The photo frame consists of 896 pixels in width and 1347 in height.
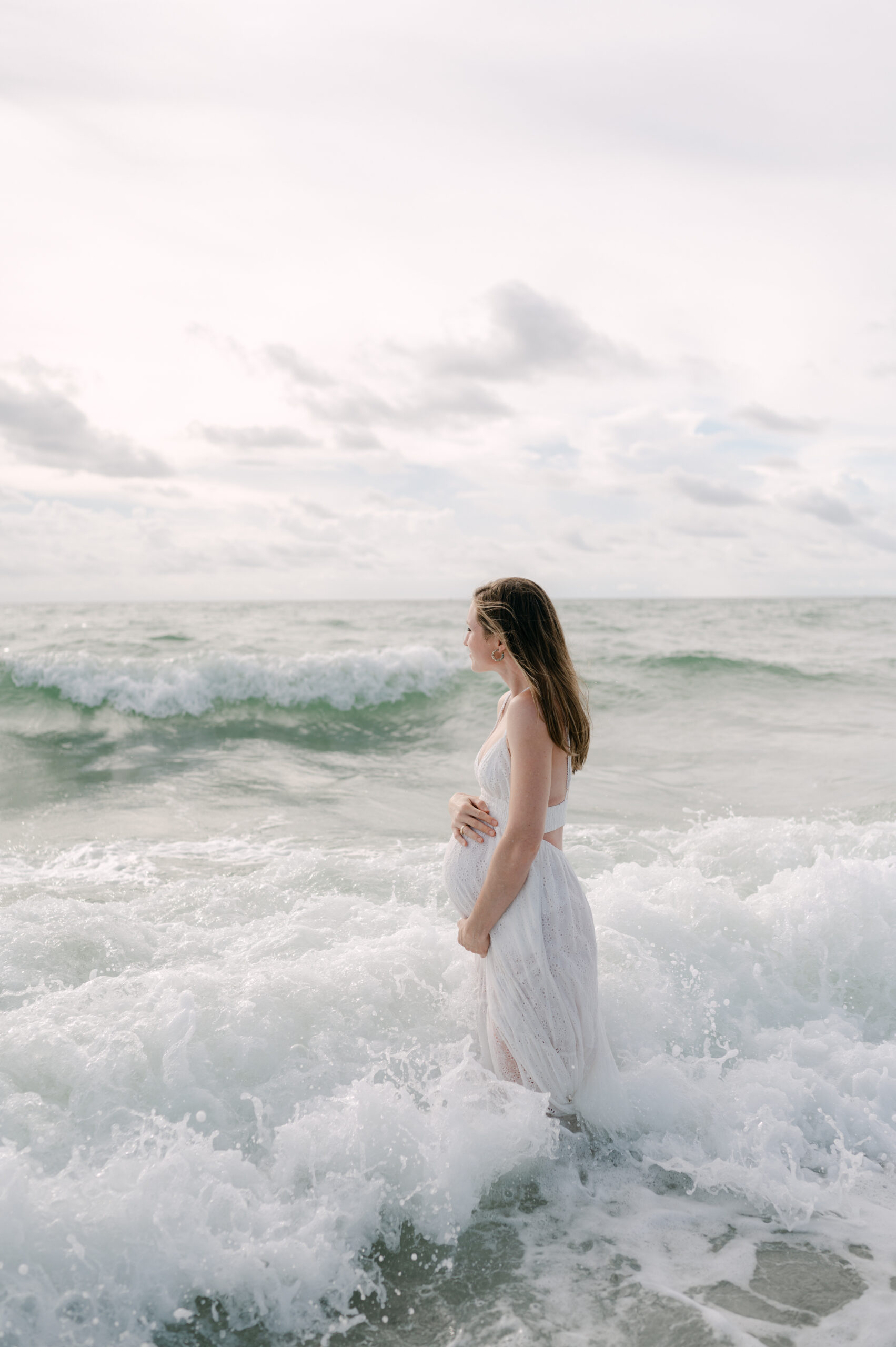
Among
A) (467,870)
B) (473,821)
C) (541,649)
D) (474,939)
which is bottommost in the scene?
(474,939)

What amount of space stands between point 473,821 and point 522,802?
34 cm

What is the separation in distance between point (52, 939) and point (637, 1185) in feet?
10.8

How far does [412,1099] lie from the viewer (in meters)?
3.29

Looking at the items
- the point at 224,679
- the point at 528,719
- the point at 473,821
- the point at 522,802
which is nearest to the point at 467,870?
the point at 473,821

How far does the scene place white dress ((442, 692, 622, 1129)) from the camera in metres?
3.24

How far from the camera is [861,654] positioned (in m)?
21.8

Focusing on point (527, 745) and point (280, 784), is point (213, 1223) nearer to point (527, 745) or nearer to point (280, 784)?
point (527, 745)

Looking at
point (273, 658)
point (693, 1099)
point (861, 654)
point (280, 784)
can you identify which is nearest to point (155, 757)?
point (280, 784)

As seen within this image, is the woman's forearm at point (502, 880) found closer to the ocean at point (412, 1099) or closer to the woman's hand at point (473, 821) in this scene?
A: the woman's hand at point (473, 821)

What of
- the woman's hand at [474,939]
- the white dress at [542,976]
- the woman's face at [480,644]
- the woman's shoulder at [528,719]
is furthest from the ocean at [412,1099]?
the woman's face at [480,644]

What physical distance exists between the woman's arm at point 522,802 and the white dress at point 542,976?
0.09 meters

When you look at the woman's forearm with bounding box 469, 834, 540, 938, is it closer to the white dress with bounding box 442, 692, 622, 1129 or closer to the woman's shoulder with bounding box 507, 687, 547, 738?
the white dress with bounding box 442, 692, 622, 1129

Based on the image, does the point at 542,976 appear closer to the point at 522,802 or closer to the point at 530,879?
the point at 530,879

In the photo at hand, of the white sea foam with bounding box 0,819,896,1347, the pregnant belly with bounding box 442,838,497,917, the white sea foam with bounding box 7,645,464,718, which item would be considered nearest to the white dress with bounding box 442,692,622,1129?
the pregnant belly with bounding box 442,838,497,917
